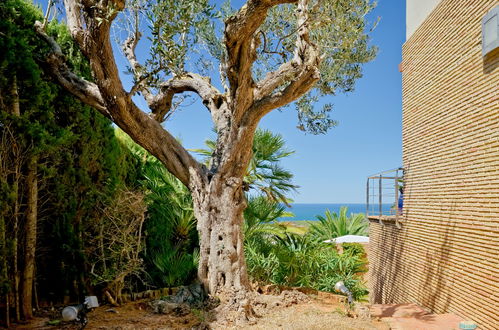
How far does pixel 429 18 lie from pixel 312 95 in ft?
9.38

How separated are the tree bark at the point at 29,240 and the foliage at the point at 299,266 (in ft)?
12.6

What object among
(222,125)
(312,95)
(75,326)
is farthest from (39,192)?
(312,95)

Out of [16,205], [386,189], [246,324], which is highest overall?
[386,189]

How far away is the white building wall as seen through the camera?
8307 mm

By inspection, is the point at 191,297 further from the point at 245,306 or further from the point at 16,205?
the point at 16,205

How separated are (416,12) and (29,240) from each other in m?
8.95

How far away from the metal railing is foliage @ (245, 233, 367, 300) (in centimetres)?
183

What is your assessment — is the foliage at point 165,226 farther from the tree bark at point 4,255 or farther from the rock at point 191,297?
the tree bark at point 4,255

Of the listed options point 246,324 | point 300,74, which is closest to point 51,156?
point 246,324

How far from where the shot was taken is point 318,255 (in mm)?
8234

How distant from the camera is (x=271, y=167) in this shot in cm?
885

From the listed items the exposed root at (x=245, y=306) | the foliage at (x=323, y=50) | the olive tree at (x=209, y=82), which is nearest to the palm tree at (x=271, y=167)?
the foliage at (x=323, y=50)

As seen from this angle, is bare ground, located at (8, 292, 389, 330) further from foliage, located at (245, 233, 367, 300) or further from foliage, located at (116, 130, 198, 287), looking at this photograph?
foliage, located at (245, 233, 367, 300)

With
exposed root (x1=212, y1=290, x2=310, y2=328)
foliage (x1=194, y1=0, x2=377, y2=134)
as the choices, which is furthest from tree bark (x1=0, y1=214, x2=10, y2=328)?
foliage (x1=194, y1=0, x2=377, y2=134)
